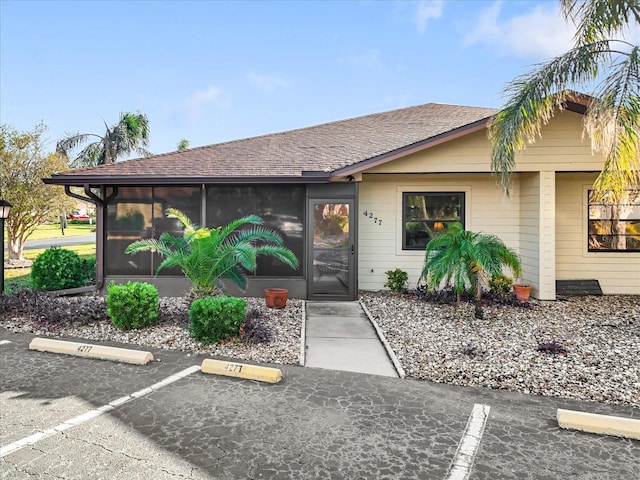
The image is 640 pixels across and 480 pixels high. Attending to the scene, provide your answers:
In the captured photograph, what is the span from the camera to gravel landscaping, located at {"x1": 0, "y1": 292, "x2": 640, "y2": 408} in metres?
4.68

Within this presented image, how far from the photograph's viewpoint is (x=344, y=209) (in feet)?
29.1

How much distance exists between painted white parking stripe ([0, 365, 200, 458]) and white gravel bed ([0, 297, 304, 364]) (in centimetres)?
83

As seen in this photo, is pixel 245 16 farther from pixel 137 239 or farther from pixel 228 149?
pixel 137 239

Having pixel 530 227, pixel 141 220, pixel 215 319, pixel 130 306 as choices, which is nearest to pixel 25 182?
pixel 141 220

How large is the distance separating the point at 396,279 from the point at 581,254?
182 inches

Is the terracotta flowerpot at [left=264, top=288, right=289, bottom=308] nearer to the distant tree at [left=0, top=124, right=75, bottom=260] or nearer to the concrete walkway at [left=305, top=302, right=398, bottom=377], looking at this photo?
the concrete walkway at [left=305, top=302, right=398, bottom=377]

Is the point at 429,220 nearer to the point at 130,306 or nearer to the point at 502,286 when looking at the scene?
the point at 502,286

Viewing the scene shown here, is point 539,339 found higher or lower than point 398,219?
lower

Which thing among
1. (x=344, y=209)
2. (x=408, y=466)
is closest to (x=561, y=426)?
(x=408, y=466)

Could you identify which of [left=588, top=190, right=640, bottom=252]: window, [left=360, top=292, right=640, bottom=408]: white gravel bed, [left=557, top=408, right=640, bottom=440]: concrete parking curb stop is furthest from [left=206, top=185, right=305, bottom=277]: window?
[left=588, top=190, right=640, bottom=252]: window

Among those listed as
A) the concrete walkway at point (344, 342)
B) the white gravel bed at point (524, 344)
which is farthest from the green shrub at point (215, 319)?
the white gravel bed at point (524, 344)

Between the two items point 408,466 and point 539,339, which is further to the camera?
point 539,339

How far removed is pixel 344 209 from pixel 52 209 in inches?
480

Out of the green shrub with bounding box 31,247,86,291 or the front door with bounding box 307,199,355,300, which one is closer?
the front door with bounding box 307,199,355,300
